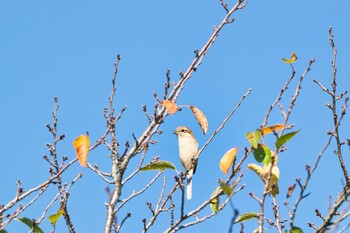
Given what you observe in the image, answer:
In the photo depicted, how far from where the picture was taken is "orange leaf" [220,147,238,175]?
3607mm

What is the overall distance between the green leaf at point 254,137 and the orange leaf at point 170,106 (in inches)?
25.9

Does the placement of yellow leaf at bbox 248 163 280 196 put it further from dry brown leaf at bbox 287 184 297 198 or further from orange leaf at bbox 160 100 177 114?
orange leaf at bbox 160 100 177 114

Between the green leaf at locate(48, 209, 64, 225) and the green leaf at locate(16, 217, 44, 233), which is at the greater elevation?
the green leaf at locate(48, 209, 64, 225)

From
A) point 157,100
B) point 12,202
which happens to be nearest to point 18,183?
point 12,202

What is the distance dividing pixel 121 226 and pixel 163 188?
1032 millimetres

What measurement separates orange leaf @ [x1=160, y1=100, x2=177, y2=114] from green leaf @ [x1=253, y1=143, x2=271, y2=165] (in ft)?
2.33

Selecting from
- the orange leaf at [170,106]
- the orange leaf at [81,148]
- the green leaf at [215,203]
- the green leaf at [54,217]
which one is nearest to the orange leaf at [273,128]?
the green leaf at [215,203]

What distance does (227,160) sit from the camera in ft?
11.9

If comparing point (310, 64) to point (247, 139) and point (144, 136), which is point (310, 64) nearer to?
point (247, 139)

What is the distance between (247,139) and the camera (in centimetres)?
348

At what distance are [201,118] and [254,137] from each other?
3.15ft

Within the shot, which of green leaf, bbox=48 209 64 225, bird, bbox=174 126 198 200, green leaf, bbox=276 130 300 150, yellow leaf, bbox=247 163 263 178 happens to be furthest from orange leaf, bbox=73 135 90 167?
bird, bbox=174 126 198 200

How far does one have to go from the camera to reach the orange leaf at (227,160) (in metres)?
3.61

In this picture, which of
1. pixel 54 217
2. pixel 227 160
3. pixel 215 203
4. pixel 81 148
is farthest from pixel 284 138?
pixel 54 217
